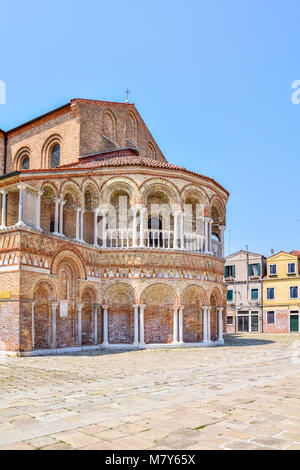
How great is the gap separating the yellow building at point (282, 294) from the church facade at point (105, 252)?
20900 mm

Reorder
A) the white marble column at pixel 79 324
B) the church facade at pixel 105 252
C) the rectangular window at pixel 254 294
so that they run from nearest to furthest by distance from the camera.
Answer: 1. the church facade at pixel 105 252
2. the white marble column at pixel 79 324
3. the rectangular window at pixel 254 294

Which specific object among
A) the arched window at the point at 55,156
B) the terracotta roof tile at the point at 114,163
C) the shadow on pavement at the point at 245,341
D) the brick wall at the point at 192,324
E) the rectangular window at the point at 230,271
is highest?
the arched window at the point at 55,156

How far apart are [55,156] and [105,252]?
8481mm

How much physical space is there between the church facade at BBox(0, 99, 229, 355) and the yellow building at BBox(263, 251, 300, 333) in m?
20.9

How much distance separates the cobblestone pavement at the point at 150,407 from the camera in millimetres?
5307

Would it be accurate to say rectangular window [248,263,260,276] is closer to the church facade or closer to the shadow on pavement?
the shadow on pavement

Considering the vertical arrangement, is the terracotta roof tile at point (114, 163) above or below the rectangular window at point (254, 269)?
above

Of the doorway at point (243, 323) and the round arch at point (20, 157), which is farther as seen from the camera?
the doorway at point (243, 323)

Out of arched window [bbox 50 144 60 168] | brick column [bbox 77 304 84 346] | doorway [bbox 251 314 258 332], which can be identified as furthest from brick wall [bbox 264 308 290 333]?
brick column [bbox 77 304 84 346]

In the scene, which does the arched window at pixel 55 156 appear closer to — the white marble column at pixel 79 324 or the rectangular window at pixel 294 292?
the white marble column at pixel 79 324

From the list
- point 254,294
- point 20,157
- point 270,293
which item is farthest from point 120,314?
point 254,294

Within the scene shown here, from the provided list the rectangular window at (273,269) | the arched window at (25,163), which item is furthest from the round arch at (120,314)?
the rectangular window at (273,269)

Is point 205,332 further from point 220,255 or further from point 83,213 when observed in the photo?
point 83,213

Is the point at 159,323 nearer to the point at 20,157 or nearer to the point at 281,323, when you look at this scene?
the point at 20,157
